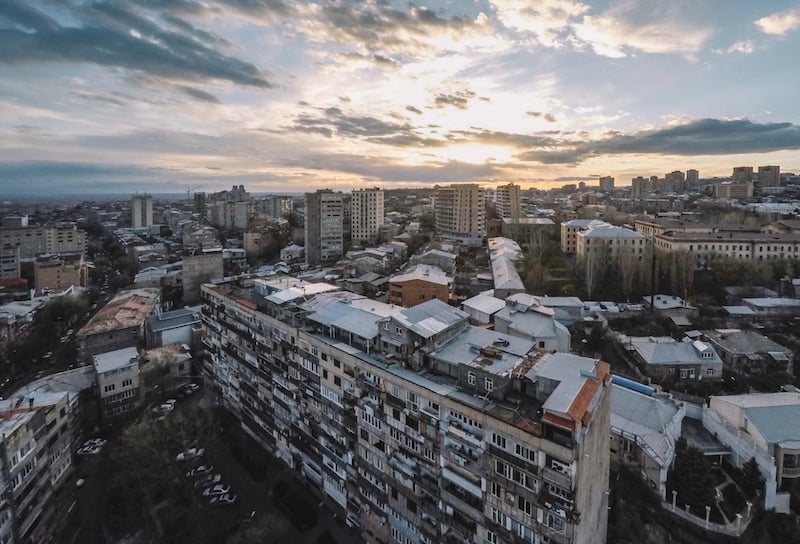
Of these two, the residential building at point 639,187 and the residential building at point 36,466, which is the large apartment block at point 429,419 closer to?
the residential building at point 36,466

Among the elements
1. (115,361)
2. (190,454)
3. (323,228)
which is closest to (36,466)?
(190,454)

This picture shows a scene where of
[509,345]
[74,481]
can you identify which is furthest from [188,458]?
[509,345]

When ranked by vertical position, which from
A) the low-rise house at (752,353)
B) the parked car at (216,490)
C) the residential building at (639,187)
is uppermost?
the residential building at (639,187)

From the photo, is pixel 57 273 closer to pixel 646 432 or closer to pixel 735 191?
pixel 646 432

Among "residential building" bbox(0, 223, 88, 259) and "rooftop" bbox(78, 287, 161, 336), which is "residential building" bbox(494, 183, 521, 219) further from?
"residential building" bbox(0, 223, 88, 259)

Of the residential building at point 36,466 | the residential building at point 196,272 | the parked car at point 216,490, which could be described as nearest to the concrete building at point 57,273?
the residential building at point 196,272
